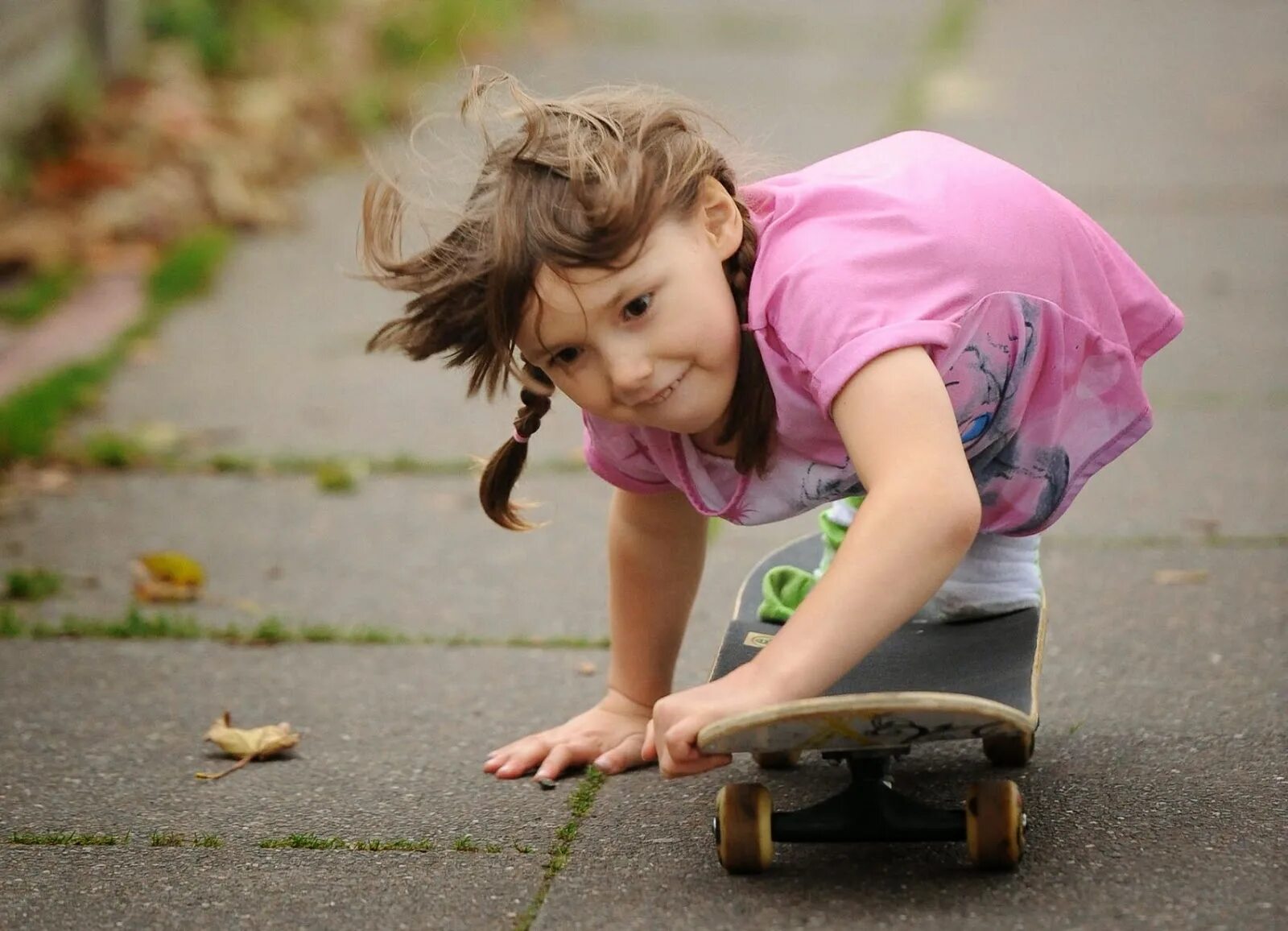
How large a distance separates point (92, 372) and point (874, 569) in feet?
10.1

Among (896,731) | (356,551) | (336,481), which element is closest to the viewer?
(896,731)

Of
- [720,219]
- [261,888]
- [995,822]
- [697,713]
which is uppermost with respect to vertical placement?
[720,219]

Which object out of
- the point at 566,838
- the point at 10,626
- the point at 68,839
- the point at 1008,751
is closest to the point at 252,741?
the point at 68,839

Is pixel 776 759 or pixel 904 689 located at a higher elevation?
pixel 904 689

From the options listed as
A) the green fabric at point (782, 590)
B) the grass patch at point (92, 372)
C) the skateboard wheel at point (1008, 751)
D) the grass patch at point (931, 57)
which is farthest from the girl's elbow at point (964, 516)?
the grass patch at point (931, 57)

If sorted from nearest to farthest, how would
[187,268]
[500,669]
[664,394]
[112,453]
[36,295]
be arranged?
[664,394] → [500,669] → [112,453] → [36,295] → [187,268]

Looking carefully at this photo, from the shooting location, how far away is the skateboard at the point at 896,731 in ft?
5.72

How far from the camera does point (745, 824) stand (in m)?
1.93

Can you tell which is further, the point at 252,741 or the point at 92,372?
the point at 92,372

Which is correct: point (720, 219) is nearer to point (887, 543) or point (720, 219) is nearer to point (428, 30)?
point (887, 543)

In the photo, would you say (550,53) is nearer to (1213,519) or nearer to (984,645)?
(1213,519)

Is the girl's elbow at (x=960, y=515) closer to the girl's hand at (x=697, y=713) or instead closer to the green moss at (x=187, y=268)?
the girl's hand at (x=697, y=713)

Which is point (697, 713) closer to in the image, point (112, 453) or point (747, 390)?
point (747, 390)

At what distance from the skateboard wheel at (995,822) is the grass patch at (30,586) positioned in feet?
6.49
